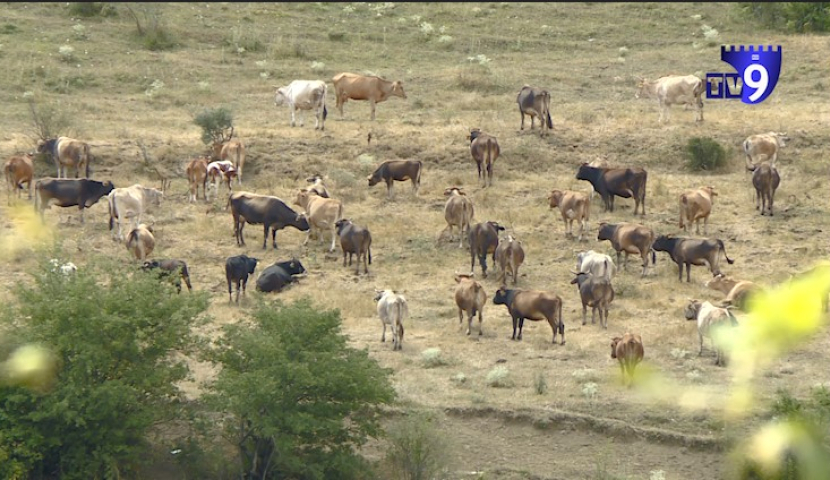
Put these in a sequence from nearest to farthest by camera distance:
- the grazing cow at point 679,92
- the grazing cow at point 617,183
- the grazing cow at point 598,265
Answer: the grazing cow at point 598,265
the grazing cow at point 617,183
the grazing cow at point 679,92

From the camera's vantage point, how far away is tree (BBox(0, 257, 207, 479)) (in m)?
15.8

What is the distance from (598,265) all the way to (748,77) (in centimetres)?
1907

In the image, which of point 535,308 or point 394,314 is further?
point 535,308

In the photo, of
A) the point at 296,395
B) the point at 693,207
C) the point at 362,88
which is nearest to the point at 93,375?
the point at 296,395

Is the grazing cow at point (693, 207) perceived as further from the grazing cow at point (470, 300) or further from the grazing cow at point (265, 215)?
the grazing cow at point (265, 215)

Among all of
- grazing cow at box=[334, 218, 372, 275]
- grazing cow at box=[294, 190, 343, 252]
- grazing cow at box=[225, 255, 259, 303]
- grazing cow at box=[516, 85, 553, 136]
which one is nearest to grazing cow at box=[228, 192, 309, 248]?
grazing cow at box=[294, 190, 343, 252]

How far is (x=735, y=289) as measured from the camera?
21531 millimetres

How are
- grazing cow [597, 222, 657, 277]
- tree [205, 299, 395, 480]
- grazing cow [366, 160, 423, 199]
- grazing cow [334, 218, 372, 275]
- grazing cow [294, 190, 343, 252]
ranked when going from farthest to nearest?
grazing cow [366, 160, 423, 199], grazing cow [294, 190, 343, 252], grazing cow [334, 218, 372, 275], grazing cow [597, 222, 657, 277], tree [205, 299, 395, 480]

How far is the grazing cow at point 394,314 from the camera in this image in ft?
66.5

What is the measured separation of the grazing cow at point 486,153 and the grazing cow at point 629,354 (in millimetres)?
11463

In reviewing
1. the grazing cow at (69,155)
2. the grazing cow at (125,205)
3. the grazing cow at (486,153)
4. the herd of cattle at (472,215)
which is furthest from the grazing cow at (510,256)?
the grazing cow at (69,155)

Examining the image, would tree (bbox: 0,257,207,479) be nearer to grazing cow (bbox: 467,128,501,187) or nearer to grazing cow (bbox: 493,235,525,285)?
grazing cow (bbox: 493,235,525,285)

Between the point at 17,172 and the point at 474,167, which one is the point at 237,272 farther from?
the point at 474,167

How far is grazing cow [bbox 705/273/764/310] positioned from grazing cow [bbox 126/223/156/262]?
446 inches
